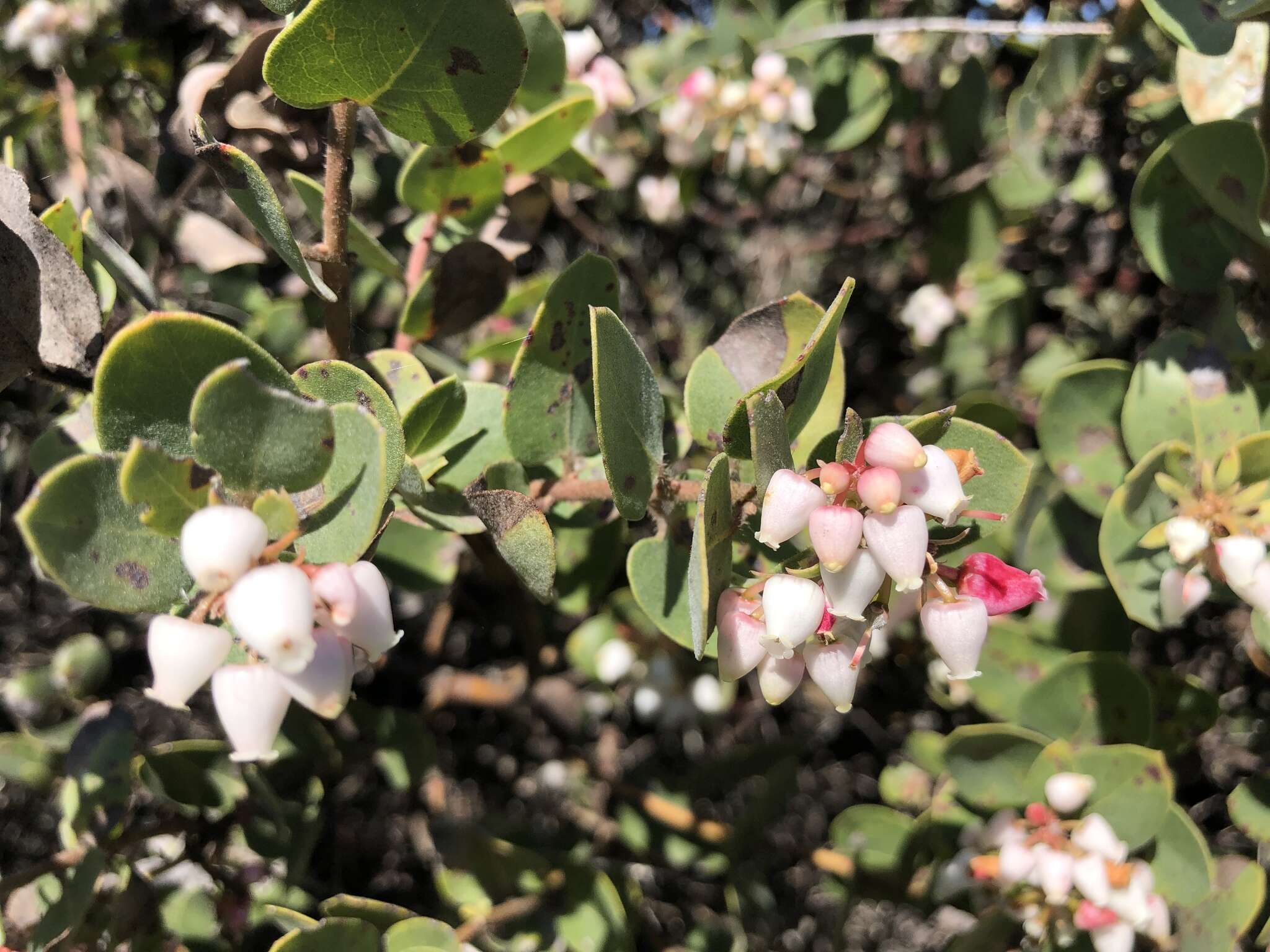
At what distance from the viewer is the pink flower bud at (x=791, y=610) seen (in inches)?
30.0

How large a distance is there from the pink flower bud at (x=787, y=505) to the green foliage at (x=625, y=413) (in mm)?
137

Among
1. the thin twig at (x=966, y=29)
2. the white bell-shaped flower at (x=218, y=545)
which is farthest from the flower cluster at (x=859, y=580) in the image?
the thin twig at (x=966, y=29)

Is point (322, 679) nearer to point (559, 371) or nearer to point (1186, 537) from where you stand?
point (559, 371)

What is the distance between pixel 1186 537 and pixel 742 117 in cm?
119

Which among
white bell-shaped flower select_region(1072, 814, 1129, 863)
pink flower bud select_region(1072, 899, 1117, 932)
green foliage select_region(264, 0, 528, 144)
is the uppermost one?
green foliage select_region(264, 0, 528, 144)

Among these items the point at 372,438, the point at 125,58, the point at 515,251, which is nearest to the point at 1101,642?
the point at 515,251

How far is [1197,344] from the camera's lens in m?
1.25

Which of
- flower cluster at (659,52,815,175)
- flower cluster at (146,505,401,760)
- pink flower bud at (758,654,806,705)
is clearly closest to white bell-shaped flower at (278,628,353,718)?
flower cluster at (146,505,401,760)

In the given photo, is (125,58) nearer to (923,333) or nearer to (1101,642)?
(923,333)

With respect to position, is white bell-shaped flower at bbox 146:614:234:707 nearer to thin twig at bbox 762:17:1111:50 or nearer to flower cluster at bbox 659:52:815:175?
thin twig at bbox 762:17:1111:50

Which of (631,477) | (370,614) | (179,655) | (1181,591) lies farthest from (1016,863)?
(179,655)

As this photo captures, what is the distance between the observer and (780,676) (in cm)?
83

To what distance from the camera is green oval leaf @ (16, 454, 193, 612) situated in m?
0.65

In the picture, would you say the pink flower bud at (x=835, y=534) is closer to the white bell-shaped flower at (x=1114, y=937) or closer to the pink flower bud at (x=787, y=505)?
the pink flower bud at (x=787, y=505)
